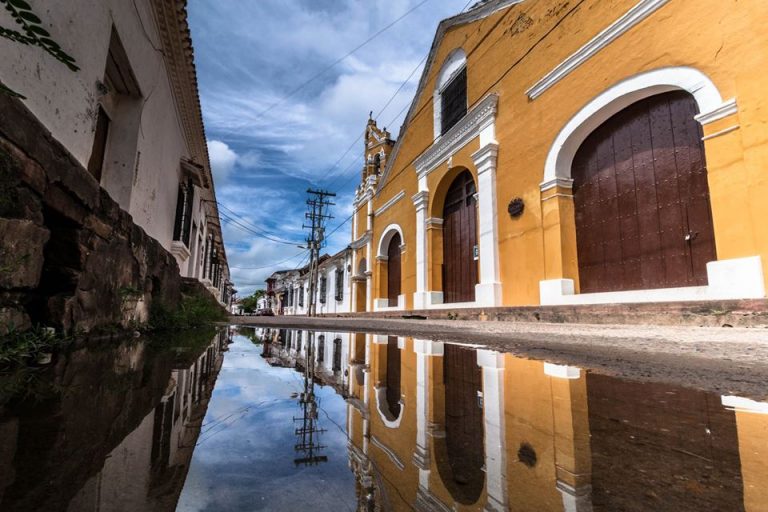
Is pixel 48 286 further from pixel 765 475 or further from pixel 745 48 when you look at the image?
pixel 745 48

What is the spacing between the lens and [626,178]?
6.08m

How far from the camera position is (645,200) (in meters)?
5.76

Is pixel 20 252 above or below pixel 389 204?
below

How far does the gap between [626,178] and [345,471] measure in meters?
6.80

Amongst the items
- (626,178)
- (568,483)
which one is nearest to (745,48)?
(626,178)

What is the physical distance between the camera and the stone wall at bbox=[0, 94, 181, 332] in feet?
5.83

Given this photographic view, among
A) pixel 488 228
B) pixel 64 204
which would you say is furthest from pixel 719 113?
pixel 64 204

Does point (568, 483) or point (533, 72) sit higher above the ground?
point (533, 72)

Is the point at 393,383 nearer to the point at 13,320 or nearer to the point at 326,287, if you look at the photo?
the point at 13,320

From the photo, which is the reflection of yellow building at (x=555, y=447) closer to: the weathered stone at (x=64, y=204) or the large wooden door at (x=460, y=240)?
the weathered stone at (x=64, y=204)

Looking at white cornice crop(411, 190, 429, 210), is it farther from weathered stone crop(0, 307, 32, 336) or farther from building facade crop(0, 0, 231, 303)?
weathered stone crop(0, 307, 32, 336)

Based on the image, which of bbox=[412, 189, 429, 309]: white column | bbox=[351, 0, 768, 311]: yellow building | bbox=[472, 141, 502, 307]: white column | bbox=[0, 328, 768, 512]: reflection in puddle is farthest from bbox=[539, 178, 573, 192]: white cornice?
bbox=[0, 328, 768, 512]: reflection in puddle

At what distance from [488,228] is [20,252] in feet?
26.1

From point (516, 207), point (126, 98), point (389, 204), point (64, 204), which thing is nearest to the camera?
point (64, 204)
